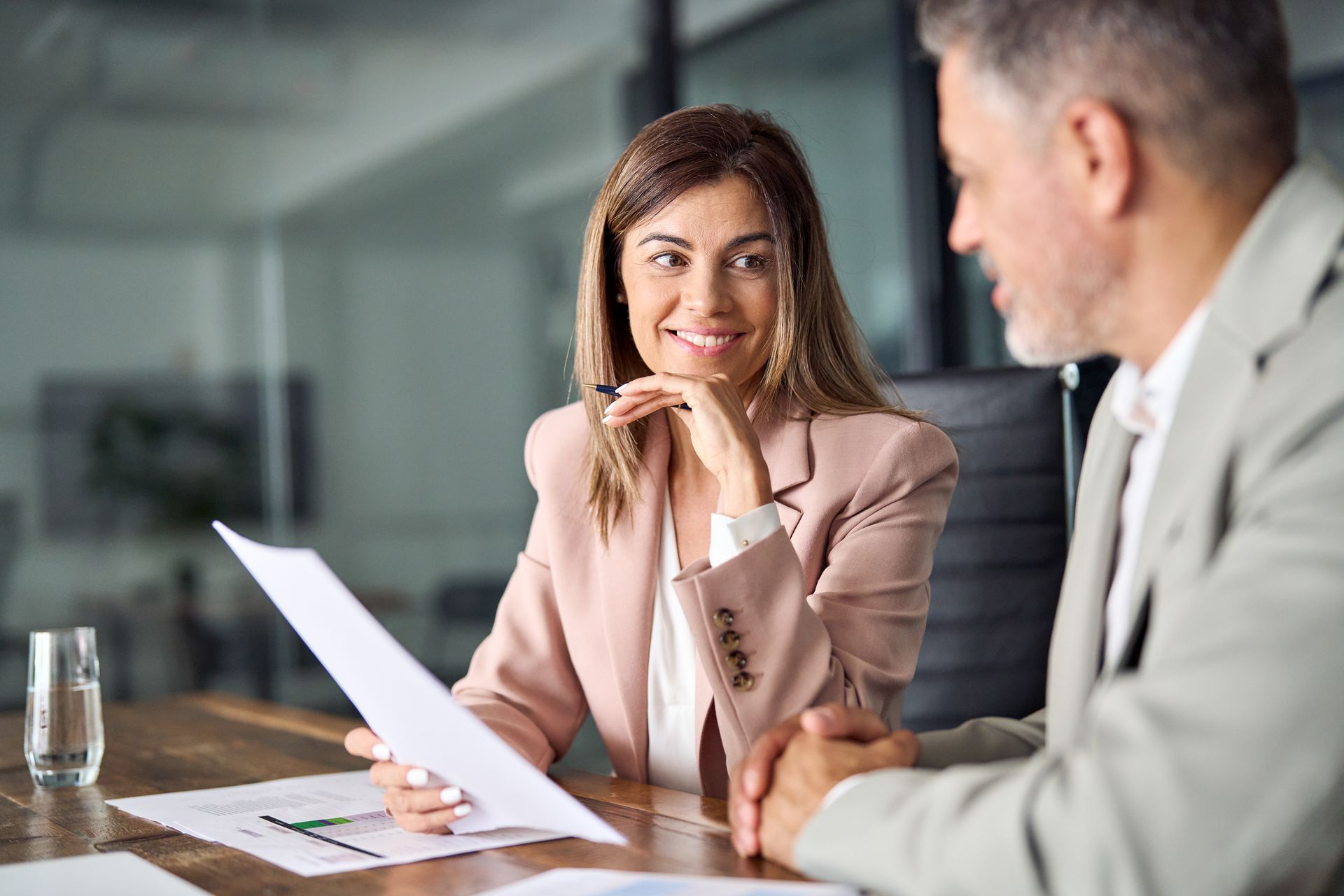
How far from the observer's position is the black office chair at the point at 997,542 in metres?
2.00

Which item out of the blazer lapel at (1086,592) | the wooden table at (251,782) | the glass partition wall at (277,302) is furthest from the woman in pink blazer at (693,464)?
the glass partition wall at (277,302)

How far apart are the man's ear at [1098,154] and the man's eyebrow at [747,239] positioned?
2.73 feet

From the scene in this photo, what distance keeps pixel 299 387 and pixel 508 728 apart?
8.78 feet

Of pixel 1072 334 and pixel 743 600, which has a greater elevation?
pixel 1072 334

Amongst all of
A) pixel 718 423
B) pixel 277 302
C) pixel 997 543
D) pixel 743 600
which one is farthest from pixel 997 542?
pixel 277 302

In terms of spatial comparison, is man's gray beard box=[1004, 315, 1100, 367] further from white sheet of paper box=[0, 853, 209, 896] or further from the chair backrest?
the chair backrest

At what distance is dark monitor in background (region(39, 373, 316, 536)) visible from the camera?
368 cm

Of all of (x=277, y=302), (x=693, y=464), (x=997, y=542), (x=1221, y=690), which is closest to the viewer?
(x=1221, y=690)

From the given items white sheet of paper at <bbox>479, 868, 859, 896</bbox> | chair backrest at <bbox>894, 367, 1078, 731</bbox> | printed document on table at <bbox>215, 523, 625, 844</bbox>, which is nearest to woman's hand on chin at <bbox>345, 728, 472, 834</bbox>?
printed document on table at <bbox>215, 523, 625, 844</bbox>

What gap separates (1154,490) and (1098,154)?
0.78 feet

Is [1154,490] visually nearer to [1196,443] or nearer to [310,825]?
[1196,443]

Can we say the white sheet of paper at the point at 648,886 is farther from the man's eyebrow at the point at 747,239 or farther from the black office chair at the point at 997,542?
the black office chair at the point at 997,542

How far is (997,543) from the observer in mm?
2041

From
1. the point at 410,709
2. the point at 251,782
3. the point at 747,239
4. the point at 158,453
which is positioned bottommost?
the point at 251,782
